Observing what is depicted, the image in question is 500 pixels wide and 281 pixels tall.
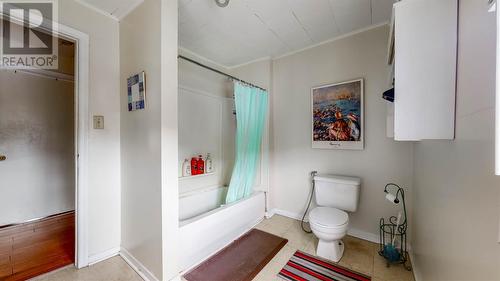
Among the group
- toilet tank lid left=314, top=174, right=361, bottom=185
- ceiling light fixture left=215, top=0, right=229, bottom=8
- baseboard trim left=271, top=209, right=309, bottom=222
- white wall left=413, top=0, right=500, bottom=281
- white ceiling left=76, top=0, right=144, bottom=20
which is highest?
white ceiling left=76, top=0, right=144, bottom=20

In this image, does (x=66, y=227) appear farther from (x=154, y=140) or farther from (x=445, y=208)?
(x=445, y=208)

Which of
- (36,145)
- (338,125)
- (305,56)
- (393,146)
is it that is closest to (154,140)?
(338,125)

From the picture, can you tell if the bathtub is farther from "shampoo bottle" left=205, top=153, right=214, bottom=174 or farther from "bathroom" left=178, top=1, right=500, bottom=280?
"shampoo bottle" left=205, top=153, right=214, bottom=174

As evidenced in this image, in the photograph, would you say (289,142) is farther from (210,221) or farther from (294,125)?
(210,221)

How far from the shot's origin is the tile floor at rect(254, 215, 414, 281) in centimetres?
157

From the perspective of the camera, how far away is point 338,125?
7.30ft

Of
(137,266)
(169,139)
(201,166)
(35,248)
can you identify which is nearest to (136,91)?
(169,139)

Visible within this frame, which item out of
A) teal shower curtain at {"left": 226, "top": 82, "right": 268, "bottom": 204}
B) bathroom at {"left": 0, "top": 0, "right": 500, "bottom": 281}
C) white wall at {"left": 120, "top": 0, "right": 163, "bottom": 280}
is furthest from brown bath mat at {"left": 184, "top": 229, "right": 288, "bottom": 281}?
teal shower curtain at {"left": 226, "top": 82, "right": 268, "bottom": 204}

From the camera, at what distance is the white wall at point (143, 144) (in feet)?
4.76

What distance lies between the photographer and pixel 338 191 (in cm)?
204

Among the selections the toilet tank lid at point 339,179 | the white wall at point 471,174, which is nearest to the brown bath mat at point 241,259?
the toilet tank lid at point 339,179

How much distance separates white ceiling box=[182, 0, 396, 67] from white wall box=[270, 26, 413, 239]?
214mm

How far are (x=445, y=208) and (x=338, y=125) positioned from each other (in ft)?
4.45

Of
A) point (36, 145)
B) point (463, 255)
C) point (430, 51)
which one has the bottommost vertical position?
point (463, 255)
